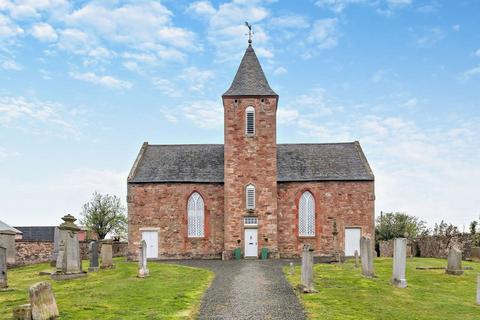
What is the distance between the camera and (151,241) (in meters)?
40.4

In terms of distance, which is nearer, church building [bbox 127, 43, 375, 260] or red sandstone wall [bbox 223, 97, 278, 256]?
red sandstone wall [bbox 223, 97, 278, 256]

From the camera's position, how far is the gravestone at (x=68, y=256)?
79.7 feet

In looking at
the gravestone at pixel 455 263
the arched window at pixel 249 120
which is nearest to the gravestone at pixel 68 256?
the gravestone at pixel 455 263

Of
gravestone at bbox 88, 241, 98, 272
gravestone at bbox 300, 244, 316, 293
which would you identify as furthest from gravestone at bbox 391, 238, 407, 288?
gravestone at bbox 88, 241, 98, 272

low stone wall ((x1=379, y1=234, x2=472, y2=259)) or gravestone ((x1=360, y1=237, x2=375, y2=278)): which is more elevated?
gravestone ((x1=360, y1=237, x2=375, y2=278))

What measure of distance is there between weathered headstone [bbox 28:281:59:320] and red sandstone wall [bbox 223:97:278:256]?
26.3 meters

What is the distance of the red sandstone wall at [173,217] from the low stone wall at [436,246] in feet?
49.6

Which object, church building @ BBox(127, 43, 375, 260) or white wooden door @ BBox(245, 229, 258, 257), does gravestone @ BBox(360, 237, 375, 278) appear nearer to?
church building @ BBox(127, 43, 375, 260)

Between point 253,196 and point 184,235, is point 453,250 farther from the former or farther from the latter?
point 184,235

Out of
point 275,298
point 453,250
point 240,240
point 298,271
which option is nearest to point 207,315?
point 275,298

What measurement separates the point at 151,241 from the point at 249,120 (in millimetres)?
12749

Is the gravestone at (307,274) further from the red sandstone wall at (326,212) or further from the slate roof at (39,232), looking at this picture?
the slate roof at (39,232)

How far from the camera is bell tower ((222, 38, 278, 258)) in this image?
39.3 meters

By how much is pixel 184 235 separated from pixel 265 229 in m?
6.74
